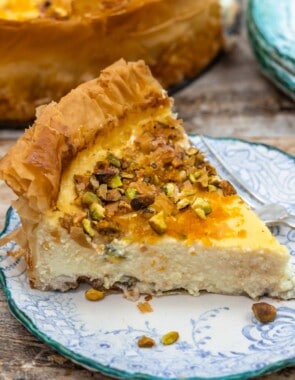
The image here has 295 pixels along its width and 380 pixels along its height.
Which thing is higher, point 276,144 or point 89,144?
point 89,144

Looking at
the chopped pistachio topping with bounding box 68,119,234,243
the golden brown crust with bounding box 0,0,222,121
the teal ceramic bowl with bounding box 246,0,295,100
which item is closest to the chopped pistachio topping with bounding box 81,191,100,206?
the chopped pistachio topping with bounding box 68,119,234,243

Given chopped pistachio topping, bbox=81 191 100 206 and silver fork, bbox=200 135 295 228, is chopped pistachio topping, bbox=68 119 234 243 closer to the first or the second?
chopped pistachio topping, bbox=81 191 100 206

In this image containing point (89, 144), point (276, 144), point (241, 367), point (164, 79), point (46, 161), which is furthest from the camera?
point (164, 79)

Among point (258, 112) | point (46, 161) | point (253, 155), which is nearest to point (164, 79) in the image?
point (258, 112)

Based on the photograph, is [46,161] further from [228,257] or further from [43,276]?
[228,257]

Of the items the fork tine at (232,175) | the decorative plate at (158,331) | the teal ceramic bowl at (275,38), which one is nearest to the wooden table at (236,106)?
the teal ceramic bowl at (275,38)

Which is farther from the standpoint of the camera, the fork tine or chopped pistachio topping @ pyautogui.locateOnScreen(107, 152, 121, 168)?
the fork tine

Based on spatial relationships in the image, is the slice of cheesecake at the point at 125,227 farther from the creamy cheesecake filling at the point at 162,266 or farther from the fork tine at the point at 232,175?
the fork tine at the point at 232,175
